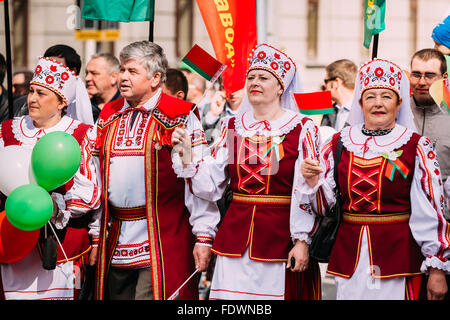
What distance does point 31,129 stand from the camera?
5.30 meters

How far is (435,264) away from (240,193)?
50.2 inches

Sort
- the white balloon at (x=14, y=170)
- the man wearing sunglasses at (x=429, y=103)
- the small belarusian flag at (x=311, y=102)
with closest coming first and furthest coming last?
1. the white balloon at (x=14, y=170)
2. the small belarusian flag at (x=311, y=102)
3. the man wearing sunglasses at (x=429, y=103)

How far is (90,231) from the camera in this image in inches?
215

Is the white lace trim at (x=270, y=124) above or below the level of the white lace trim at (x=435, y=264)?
above

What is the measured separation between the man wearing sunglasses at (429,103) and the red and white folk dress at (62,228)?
7.97 ft

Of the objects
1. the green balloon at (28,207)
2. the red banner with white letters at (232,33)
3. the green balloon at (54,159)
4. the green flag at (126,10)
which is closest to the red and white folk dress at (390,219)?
the red banner with white letters at (232,33)

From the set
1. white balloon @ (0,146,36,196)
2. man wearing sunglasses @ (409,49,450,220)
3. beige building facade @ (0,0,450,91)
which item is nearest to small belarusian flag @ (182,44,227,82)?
white balloon @ (0,146,36,196)

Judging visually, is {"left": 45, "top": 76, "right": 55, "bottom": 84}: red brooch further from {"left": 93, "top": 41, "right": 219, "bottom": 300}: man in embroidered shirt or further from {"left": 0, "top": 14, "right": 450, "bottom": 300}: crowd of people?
{"left": 93, "top": 41, "right": 219, "bottom": 300}: man in embroidered shirt

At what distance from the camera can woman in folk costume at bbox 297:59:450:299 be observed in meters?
4.62

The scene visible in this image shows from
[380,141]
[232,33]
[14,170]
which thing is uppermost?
[232,33]

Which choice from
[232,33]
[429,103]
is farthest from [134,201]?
[429,103]

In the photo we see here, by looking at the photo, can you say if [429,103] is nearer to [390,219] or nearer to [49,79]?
[390,219]

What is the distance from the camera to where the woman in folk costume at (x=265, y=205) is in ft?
16.1

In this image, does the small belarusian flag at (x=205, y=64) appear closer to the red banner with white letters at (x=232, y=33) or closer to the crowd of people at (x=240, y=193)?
the crowd of people at (x=240, y=193)
